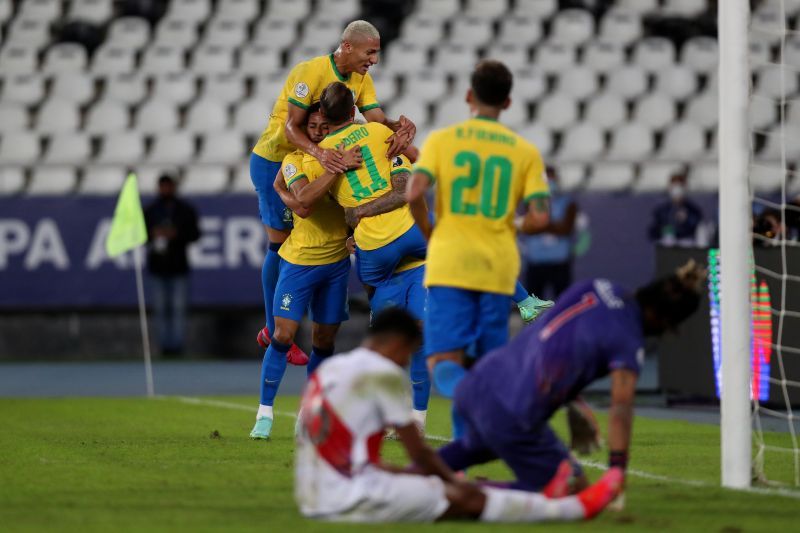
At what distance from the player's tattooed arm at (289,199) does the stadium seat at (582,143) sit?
35.9 ft

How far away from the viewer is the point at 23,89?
21.5 metres

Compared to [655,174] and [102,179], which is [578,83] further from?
[102,179]

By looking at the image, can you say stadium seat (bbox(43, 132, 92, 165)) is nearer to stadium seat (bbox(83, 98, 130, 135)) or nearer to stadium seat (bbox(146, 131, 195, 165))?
Answer: stadium seat (bbox(83, 98, 130, 135))

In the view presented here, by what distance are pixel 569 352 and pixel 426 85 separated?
1526 cm

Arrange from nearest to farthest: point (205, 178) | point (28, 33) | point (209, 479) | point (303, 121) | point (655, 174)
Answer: point (209, 479)
point (303, 121)
point (205, 178)
point (655, 174)
point (28, 33)

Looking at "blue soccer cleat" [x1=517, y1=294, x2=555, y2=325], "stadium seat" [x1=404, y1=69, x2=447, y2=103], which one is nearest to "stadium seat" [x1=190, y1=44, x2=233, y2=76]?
"stadium seat" [x1=404, y1=69, x2=447, y2=103]

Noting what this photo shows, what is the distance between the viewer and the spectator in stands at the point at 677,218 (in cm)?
1838

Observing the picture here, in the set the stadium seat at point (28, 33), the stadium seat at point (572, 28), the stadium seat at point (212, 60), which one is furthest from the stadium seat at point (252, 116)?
the stadium seat at point (572, 28)

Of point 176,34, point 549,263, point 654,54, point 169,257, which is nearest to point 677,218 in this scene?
point 549,263

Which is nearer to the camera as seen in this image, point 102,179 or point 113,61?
point 102,179

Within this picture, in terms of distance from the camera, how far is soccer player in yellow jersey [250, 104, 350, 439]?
1018cm

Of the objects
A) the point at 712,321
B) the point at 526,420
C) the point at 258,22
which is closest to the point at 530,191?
the point at 526,420

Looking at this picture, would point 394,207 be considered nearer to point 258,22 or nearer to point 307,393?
point 307,393

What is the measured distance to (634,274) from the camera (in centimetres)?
1922
